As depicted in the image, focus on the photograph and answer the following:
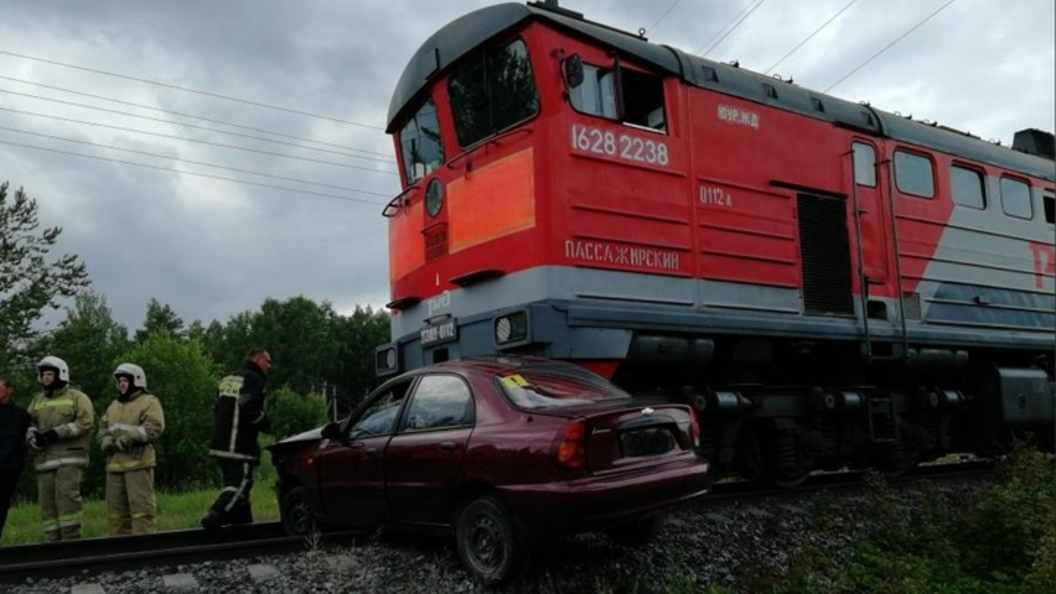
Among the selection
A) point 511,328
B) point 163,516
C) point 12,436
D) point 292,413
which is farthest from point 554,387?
point 292,413

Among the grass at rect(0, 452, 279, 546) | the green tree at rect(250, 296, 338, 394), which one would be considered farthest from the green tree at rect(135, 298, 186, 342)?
the grass at rect(0, 452, 279, 546)

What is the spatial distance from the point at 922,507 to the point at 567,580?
4374mm

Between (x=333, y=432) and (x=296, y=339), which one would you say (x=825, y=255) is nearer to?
(x=333, y=432)

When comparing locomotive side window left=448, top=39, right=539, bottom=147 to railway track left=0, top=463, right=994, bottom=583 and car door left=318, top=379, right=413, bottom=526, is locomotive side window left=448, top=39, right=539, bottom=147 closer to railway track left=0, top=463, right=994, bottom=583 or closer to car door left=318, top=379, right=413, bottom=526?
car door left=318, top=379, right=413, bottom=526

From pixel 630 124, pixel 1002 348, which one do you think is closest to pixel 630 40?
pixel 630 124

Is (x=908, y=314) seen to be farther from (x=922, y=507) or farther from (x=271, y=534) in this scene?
(x=271, y=534)

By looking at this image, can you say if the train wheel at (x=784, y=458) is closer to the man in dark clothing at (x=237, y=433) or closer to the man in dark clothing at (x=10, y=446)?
the man in dark clothing at (x=237, y=433)

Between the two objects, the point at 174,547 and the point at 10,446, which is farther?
the point at 10,446

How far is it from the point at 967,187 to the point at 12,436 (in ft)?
35.5

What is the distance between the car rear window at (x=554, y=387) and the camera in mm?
5590

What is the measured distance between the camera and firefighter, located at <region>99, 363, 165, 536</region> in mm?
8180

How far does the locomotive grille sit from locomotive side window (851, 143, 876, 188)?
0.53 metres

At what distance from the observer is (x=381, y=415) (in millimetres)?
6531

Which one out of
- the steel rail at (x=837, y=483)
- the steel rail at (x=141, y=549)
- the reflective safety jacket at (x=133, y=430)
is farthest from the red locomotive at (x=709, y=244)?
the reflective safety jacket at (x=133, y=430)
